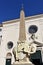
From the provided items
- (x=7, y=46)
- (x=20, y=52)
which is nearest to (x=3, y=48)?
(x=7, y=46)

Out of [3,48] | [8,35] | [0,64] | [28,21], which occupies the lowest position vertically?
[0,64]

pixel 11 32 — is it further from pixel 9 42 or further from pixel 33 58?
pixel 33 58

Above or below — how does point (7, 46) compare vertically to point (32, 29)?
below

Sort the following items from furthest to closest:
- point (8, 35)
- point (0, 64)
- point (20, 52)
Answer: point (8, 35) < point (0, 64) < point (20, 52)

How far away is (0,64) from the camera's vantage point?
19062 millimetres

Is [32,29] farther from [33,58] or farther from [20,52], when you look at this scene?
[20,52]

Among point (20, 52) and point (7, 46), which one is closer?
point (20, 52)

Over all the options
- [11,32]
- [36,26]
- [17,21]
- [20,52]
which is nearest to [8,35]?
[11,32]

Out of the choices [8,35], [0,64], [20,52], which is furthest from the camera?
[8,35]

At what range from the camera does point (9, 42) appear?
65.6 feet

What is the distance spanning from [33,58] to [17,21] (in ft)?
13.5

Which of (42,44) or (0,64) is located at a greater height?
(42,44)

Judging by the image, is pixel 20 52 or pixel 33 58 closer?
pixel 20 52

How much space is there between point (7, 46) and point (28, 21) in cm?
328
